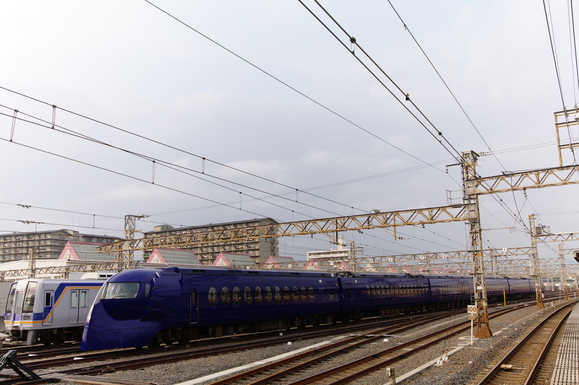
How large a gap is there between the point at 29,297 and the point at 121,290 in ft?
24.6

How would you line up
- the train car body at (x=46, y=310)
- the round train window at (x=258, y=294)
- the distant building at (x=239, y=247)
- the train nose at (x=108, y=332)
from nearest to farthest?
the train nose at (x=108, y=332) < the train car body at (x=46, y=310) < the round train window at (x=258, y=294) < the distant building at (x=239, y=247)

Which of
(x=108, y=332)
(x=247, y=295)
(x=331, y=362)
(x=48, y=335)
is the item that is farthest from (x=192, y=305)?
(x=48, y=335)

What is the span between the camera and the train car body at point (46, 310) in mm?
21219

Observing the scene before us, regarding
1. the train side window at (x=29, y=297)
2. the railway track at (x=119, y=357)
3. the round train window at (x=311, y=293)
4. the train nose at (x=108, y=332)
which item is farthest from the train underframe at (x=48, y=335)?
the round train window at (x=311, y=293)

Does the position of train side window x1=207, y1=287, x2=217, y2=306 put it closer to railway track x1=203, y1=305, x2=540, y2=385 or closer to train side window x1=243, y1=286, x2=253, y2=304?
train side window x1=243, y1=286, x2=253, y2=304

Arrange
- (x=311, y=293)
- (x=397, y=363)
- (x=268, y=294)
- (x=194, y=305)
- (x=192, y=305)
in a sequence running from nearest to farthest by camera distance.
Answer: (x=397, y=363), (x=192, y=305), (x=194, y=305), (x=268, y=294), (x=311, y=293)

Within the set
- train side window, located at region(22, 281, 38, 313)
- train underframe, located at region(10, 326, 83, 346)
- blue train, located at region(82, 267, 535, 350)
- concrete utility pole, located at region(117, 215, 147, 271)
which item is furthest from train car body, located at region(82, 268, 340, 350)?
concrete utility pole, located at region(117, 215, 147, 271)

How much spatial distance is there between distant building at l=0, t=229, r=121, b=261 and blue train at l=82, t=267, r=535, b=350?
139 metres

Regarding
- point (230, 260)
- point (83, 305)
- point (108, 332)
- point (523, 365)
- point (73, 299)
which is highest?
point (230, 260)

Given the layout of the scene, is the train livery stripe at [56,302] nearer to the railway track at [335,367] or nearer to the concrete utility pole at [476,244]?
the railway track at [335,367]

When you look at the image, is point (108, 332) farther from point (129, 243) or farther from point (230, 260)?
point (230, 260)

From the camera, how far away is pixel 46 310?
→ 21.4 metres

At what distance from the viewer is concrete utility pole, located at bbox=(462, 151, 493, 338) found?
67.3 feet

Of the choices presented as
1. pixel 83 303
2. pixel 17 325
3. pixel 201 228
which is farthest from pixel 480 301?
pixel 201 228
